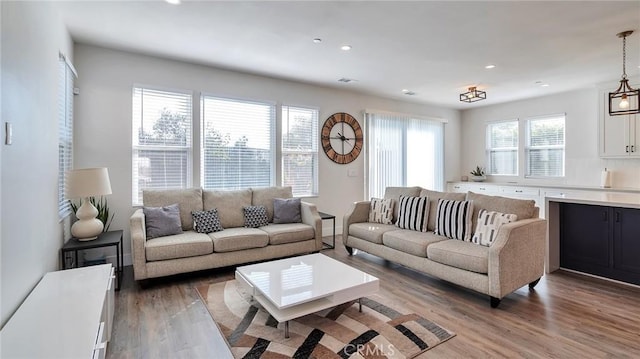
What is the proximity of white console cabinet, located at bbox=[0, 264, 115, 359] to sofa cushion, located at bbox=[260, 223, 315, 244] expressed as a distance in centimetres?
196

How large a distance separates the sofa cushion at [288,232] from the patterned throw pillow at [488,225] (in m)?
1.97

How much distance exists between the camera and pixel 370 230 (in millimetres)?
4117

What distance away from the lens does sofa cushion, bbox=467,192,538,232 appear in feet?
10.6

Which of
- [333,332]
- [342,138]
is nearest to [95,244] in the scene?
[333,332]

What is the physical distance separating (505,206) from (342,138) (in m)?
3.05

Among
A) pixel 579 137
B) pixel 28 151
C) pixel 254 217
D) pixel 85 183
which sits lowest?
pixel 254 217

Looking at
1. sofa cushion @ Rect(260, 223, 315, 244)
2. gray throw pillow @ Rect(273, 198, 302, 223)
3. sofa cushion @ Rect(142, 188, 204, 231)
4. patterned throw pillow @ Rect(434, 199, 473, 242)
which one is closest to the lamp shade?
sofa cushion @ Rect(142, 188, 204, 231)

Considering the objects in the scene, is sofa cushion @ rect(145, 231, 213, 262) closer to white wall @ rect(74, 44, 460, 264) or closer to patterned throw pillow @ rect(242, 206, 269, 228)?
patterned throw pillow @ rect(242, 206, 269, 228)

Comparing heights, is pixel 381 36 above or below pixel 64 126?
above

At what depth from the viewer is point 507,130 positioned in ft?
22.4

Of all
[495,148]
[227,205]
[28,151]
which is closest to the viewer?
[28,151]

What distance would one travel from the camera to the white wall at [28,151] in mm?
1702

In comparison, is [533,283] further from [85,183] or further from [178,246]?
[85,183]

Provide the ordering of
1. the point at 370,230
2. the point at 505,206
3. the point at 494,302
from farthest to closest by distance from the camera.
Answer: the point at 370,230 < the point at 505,206 < the point at 494,302
